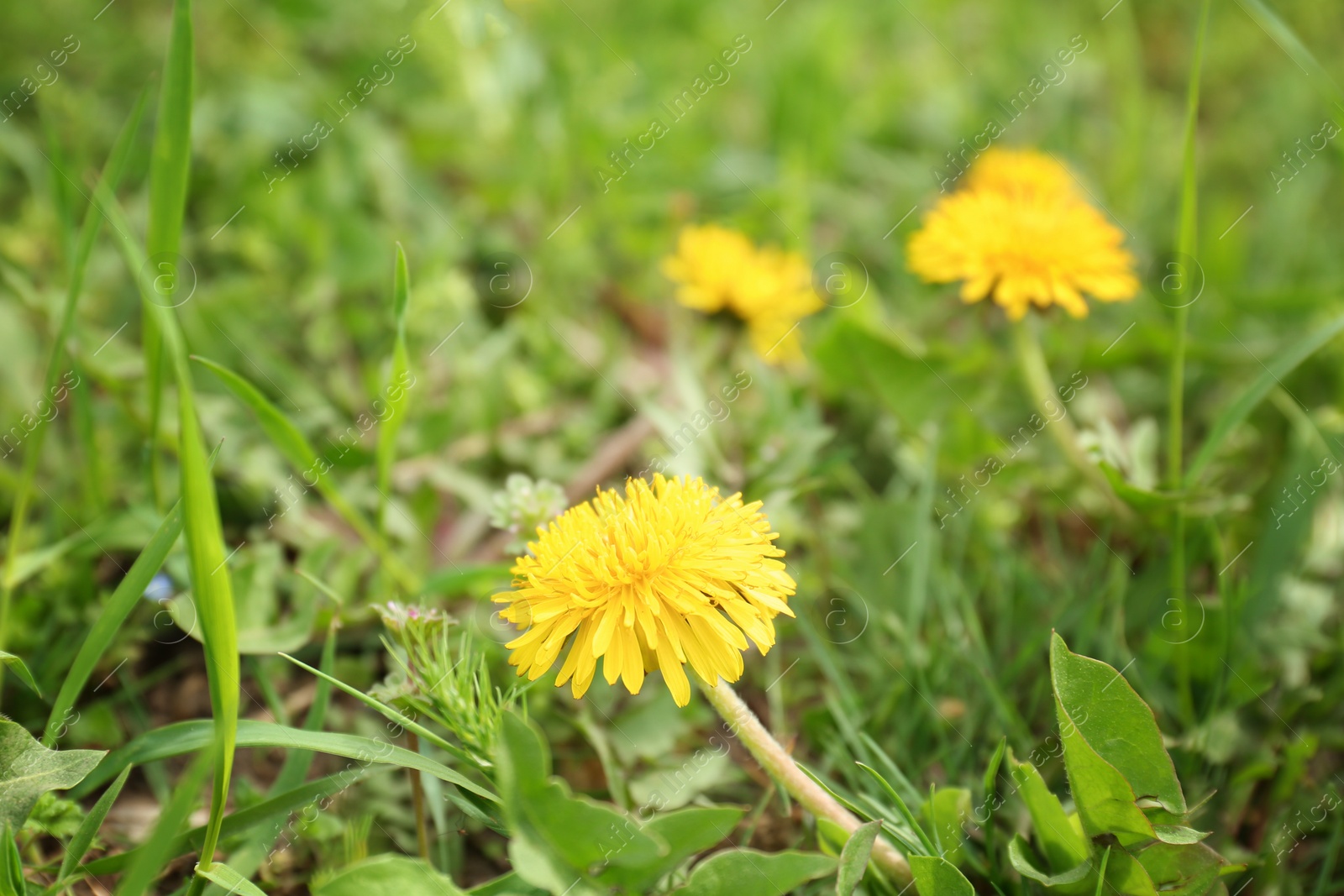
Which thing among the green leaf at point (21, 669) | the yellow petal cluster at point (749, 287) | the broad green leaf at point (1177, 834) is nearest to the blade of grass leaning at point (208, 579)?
the green leaf at point (21, 669)

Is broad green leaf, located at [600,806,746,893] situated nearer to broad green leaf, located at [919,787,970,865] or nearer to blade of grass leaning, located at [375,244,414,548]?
broad green leaf, located at [919,787,970,865]

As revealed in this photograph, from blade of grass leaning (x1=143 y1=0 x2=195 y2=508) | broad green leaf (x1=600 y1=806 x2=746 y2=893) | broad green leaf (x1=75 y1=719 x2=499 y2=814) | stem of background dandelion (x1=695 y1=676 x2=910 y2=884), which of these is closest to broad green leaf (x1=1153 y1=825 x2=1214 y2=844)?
stem of background dandelion (x1=695 y1=676 x2=910 y2=884)

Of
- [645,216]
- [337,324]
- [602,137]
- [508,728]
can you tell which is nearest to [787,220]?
[645,216]

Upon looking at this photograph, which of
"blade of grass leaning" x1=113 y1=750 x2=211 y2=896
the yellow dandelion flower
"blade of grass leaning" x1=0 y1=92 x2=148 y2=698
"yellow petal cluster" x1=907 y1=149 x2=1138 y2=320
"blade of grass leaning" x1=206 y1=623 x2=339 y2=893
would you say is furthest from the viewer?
"yellow petal cluster" x1=907 y1=149 x2=1138 y2=320

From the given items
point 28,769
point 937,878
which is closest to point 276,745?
point 28,769

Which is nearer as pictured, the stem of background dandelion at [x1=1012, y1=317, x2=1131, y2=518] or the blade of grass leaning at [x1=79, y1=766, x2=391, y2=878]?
the blade of grass leaning at [x1=79, y1=766, x2=391, y2=878]

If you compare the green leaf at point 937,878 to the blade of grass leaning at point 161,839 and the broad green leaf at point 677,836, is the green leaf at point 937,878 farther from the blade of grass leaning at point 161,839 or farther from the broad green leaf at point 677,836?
the blade of grass leaning at point 161,839

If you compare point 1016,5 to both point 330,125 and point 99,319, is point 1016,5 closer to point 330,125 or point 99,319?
point 330,125
